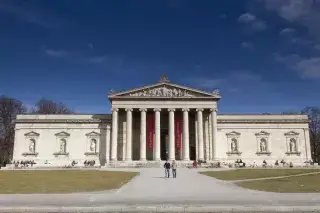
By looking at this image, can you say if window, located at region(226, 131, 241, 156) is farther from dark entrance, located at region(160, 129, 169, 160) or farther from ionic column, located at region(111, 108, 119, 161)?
ionic column, located at region(111, 108, 119, 161)

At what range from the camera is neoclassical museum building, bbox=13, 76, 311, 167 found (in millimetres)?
73688

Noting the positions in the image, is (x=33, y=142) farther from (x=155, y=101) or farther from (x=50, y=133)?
(x=155, y=101)

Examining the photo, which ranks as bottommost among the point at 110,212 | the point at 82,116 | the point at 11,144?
the point at 110,212

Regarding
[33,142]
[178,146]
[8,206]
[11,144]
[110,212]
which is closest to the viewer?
[110,212]

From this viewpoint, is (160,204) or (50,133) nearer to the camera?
(160,204)

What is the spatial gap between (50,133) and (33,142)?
4199 millimetres

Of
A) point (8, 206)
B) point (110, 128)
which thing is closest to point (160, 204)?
point (8, 206)

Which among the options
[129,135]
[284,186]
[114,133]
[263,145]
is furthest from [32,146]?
[284,186]

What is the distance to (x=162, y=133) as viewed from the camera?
263 feet

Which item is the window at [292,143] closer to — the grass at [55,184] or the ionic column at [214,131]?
the ionic column at [214,131]

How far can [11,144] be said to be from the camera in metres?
85.1

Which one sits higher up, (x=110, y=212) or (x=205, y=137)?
(x=205, y=137)

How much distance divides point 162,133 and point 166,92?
10665 millimetres

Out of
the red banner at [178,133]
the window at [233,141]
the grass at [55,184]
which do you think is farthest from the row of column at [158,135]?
the grass at [55,184]
